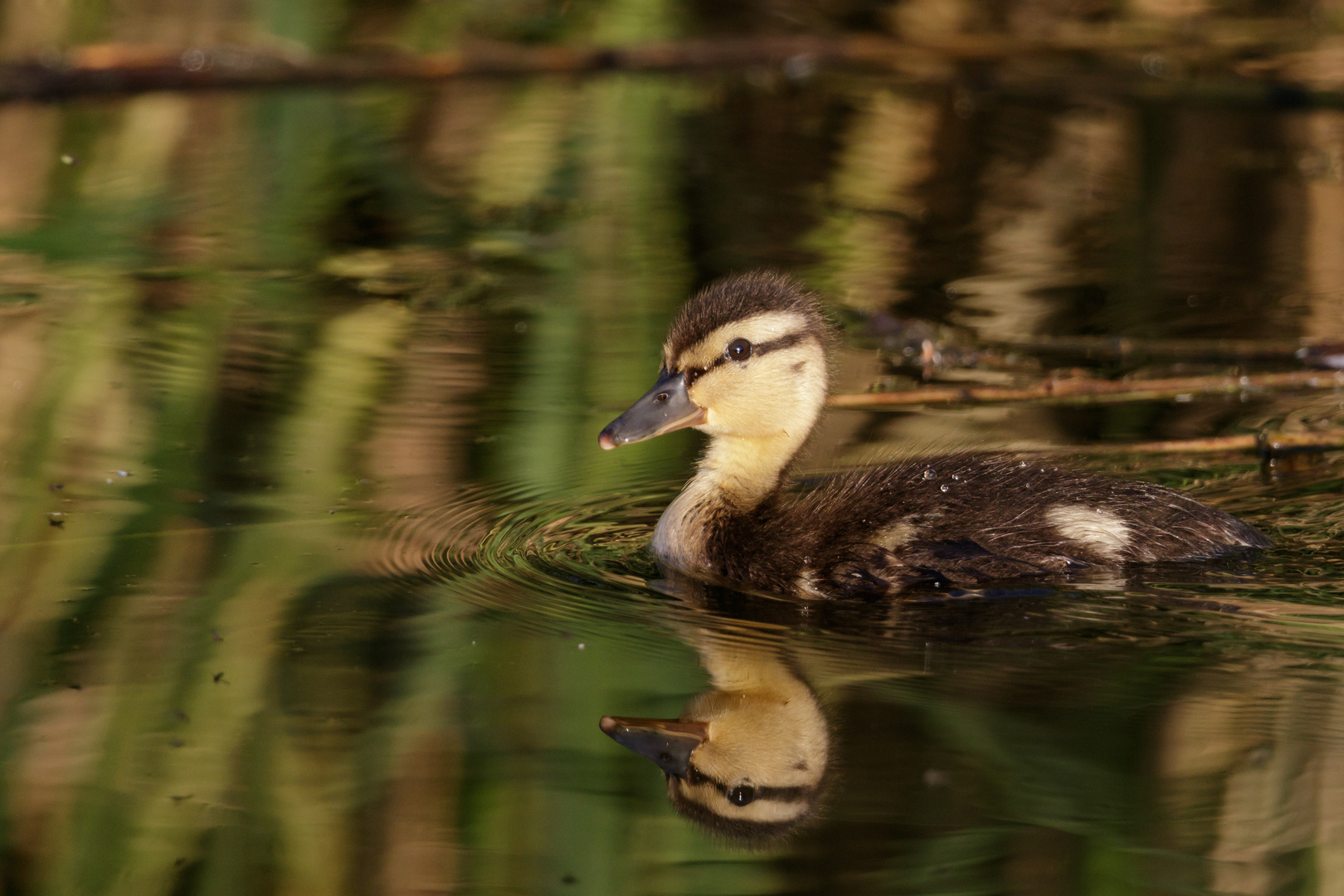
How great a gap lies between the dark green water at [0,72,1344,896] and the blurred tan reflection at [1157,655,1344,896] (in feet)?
Answer: 0.03

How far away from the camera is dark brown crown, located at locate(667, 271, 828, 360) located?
499 cm

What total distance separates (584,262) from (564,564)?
3389 millimetres

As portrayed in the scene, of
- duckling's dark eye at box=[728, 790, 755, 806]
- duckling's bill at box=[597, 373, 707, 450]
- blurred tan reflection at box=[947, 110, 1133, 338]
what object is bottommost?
duckling's dark eye at box=[728, 790, 755, 806]

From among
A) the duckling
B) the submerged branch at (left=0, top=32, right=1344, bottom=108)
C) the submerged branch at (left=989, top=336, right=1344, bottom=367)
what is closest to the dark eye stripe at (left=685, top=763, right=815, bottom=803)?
the duckling

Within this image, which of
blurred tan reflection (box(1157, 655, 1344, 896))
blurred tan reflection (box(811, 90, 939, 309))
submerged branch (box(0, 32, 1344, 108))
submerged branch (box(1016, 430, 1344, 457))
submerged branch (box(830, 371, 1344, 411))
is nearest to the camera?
blurred tan reflection (box(1157, 655, 1344, 896))

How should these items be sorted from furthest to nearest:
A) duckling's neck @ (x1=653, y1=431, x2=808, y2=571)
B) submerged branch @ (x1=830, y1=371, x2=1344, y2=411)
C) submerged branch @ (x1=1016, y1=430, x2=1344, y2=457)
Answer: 1. submerged branch @ (x1=830, y1=371, x2=1344, y2=411)
2. submerged branch @ (x1=1016, y1=430, x2=1344, y2=457)
3. duckling's neck @ (x1=653, y1=431, x2=808, y2=571)

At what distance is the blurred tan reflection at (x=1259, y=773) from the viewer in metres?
3.24

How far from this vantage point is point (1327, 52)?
1231 centimetres

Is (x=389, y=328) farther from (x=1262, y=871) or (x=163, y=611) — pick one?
(x=1262, y=871)

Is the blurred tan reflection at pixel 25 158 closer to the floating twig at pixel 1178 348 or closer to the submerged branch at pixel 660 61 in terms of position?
the submerged branch at pixel 660 61

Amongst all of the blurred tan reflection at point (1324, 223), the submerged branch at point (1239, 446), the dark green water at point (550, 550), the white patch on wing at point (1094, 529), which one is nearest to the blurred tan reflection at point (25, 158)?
the dark green water at point (550, 550)

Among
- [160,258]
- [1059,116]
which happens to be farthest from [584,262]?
[1059,116]

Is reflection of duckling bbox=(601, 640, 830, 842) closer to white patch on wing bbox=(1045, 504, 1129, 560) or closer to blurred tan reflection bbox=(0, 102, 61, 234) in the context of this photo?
white patch on wing bbox=(1045, 504, 1129, 560)

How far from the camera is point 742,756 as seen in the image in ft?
12.0
